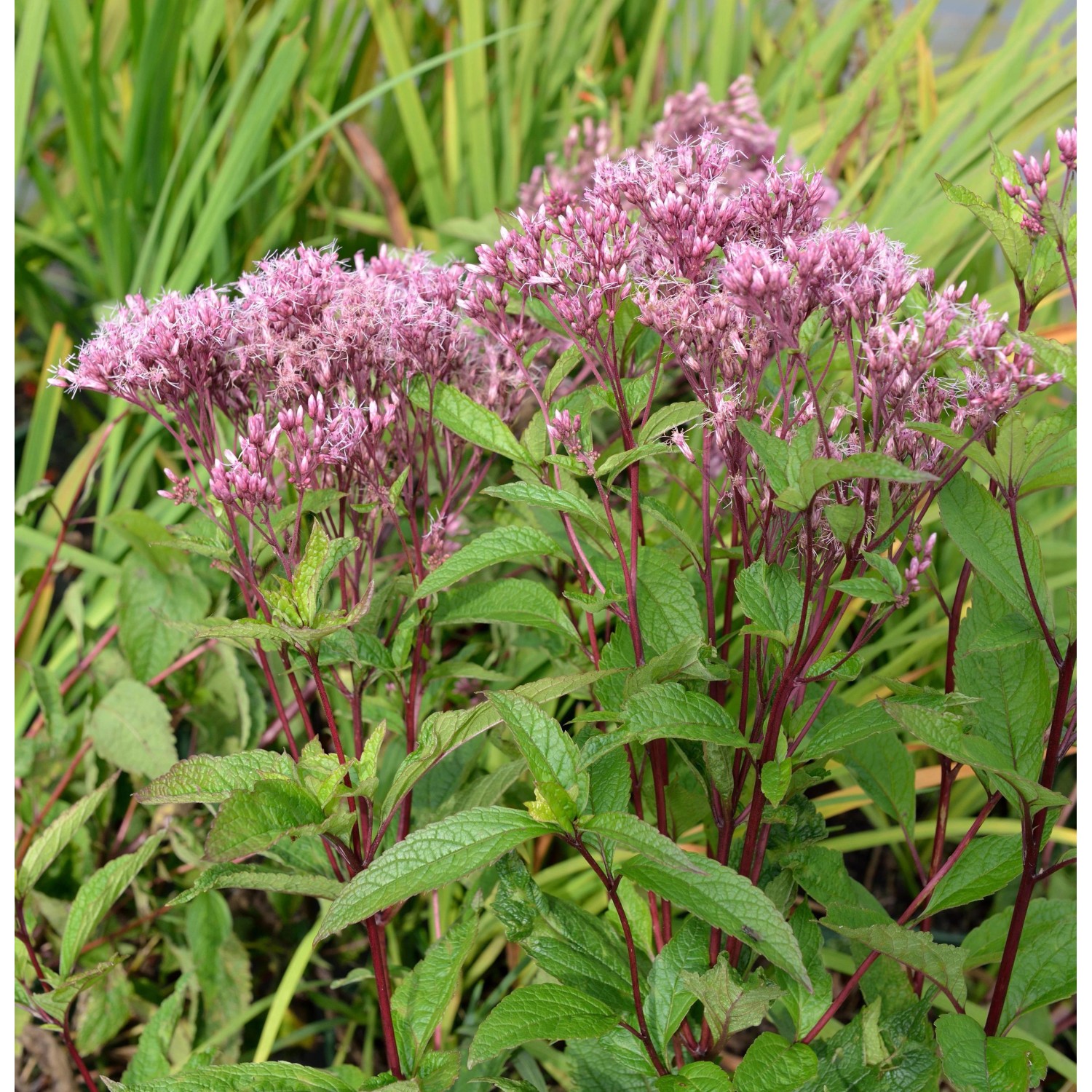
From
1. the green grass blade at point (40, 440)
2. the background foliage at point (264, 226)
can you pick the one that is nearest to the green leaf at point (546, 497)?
the background foliage at point (264, 226)

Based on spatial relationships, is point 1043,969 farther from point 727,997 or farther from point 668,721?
point 668,721

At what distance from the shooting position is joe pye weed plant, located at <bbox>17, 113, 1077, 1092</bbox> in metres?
0.72

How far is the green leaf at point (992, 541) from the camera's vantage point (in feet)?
2.53

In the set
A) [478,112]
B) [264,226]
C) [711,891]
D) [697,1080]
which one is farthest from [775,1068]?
[478,112]

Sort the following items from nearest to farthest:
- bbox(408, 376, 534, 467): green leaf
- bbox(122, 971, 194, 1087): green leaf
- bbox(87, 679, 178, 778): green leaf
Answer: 1. bbox(408, 376, 534, 467): green leaf
2. bbox(122, 971, 194, 1087): green leaf
3. bbox(87, 679, 178, 778): green leaf

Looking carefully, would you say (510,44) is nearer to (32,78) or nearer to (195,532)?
(32,78)

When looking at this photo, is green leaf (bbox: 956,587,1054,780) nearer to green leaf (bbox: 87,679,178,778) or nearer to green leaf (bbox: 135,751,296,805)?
green leaf (bbox: 135,751,296,805)

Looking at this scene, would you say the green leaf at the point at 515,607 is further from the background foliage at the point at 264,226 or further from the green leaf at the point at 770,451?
the background foliage at the point at 264,226

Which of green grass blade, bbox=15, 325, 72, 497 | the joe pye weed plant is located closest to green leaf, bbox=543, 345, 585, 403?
the joe pye weed plant

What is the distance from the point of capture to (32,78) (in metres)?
1.74

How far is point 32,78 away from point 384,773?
1308 mm

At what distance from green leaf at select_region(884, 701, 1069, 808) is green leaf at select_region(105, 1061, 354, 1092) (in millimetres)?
503

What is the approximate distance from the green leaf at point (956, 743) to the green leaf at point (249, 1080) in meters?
0.50

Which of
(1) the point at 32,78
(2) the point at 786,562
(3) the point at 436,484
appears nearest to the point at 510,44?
(1) the point at 32,78
